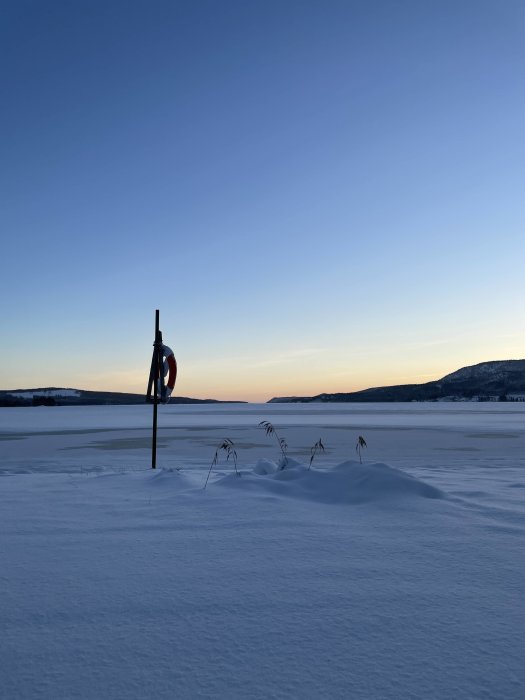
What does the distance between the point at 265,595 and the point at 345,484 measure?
257cm

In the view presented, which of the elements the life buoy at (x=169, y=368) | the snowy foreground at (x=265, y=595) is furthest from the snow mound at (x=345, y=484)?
the life buoy at (x=169, y=368)

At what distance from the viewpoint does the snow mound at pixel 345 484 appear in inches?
168

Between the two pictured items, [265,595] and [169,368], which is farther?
[169,368]

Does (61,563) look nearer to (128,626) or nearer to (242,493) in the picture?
(128,626)

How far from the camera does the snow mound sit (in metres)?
4.28

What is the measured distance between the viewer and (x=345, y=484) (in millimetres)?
4566

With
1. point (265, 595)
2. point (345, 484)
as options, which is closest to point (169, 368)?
point (345, 484)

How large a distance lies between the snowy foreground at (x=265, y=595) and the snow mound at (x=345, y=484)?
1.1 inches

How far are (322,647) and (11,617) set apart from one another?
120 centimetres

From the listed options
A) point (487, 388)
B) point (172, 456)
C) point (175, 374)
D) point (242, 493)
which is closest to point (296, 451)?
Answer: point (172, 456)

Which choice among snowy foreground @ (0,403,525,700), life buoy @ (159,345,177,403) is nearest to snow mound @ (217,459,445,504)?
snowy foreground @ (0,403,525,700)

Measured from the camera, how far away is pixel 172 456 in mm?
11906

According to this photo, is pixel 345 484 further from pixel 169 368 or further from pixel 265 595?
pixel 169 368

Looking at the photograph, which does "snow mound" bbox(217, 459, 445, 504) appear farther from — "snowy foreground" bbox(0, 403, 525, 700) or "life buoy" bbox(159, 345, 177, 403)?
"life buoy" bbox(159, 345, 177, 403)
